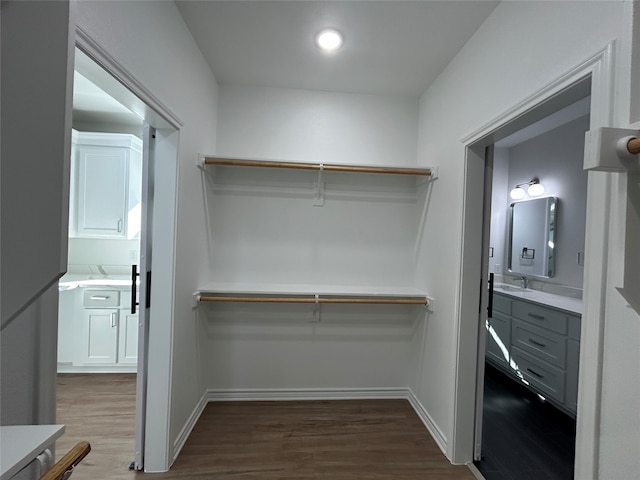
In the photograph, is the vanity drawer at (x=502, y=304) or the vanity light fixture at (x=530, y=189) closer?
the vanity drawer at (x=502, y=304)

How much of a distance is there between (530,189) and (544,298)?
1.31 metres

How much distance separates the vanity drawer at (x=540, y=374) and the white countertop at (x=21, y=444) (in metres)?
3.12

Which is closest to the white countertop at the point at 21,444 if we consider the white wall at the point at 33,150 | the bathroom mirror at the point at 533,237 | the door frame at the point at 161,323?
the white wall at the point at 33,150

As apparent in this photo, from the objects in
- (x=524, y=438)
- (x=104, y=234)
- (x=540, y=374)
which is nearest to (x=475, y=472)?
(x=524, y=438)

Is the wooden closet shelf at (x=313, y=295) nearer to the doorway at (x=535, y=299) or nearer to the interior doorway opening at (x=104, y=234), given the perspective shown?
the doorway at (x=535, y=299)

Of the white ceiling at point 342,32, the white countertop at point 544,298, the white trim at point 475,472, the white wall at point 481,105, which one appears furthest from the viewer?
the white countertop at point 544,298

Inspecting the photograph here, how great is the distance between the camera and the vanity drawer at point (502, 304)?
9.71ft

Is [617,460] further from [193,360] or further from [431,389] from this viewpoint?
[193,360]

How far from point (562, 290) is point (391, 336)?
1.93 metres

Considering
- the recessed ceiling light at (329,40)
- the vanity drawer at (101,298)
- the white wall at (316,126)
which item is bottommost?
the vanity drawer at (101,298)

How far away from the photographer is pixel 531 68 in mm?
1298

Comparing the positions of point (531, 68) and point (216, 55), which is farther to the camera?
point (216, 55)

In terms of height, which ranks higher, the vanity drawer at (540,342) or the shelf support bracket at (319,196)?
the shelf support bracket at (319,196)

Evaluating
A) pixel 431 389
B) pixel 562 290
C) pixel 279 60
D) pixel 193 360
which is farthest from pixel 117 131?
pixel 562 290
